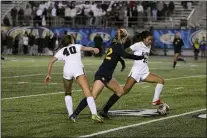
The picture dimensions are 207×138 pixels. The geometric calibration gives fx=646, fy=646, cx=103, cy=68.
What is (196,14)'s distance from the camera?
45812 mm

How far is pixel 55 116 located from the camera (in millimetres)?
12922

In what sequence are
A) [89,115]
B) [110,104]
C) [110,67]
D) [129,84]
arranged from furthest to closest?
1. [129,84]
2. [89,115]
3. [110,104]
4. [110,67]

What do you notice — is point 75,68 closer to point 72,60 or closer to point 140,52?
point 72,60

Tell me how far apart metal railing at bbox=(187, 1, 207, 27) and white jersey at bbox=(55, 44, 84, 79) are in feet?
113

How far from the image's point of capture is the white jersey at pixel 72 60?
471 inches

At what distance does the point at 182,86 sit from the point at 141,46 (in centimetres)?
744

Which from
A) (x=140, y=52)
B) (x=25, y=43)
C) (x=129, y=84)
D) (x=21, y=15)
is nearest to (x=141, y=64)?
(x=140, y=52)

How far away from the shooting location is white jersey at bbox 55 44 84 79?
11969 mm

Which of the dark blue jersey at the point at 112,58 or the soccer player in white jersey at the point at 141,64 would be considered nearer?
the dark blue jersey at the point at 112,58

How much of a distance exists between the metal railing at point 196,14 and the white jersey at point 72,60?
34333mm

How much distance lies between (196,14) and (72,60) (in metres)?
34.7

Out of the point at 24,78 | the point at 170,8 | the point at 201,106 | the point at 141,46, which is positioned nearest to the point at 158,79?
the point at 141,46

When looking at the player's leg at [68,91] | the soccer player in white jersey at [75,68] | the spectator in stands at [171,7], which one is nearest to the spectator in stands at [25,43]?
the spectator in stands at [171,7]

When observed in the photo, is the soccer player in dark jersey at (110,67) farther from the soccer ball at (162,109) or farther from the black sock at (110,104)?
the soccer ball at (162,109)
